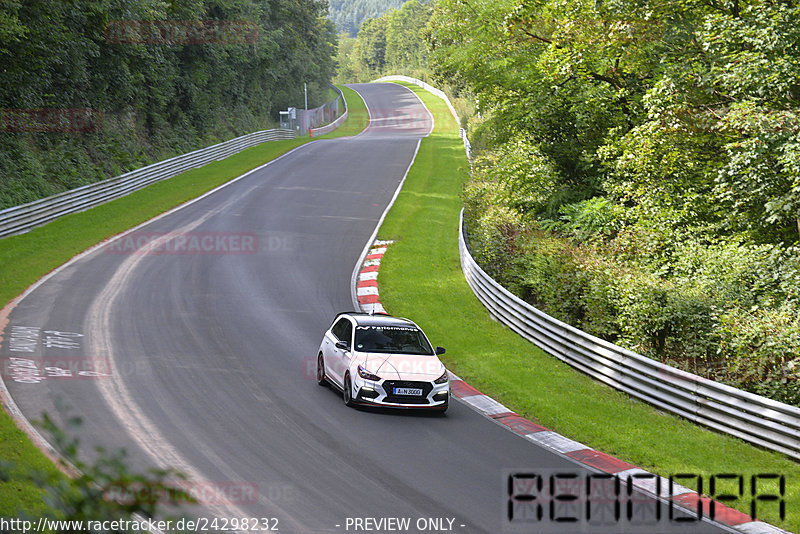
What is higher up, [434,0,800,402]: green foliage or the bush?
[434,0,800,402]: green foliage

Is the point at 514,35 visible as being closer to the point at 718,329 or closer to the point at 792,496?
the point at 718,329

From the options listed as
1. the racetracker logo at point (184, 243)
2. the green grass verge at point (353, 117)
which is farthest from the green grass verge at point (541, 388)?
the green grass verge at point (353, 117)

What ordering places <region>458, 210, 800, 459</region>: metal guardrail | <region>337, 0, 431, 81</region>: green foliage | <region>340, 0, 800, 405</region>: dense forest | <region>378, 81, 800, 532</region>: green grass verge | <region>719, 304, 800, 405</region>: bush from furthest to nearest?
<region>337, 0, 431, 81</region>: green foliage
<region>340, 0, 800, 405</region>: dense forest
<region>719, 304, 800, 405</region>: bush
<region>458, 210, 800, 459</region>: metal guardrail
<region>378, 81, 800, 532</region>: green grass verge

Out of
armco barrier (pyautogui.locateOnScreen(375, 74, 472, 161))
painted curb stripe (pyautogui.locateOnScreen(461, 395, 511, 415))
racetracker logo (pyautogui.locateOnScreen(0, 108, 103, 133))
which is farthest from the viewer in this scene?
armco barrier (pyautogui.locateOnScreen(375, 74, 472, 161))

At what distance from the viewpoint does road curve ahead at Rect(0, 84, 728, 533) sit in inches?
382

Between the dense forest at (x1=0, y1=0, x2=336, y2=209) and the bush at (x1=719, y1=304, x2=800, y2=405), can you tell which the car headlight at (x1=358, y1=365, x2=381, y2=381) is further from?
the dense forest at (x1=0, y1=0, x2=336, y2=209)

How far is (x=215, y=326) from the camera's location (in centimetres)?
1806

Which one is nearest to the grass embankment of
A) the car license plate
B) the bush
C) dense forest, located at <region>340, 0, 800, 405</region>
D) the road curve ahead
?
the road curve ahead

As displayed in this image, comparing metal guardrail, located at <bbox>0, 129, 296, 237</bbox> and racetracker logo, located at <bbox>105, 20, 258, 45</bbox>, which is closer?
metal guardrail, located at <bbox>0, 129, 296, 237</bbox>

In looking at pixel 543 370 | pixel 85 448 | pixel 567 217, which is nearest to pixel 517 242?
pixel 567 217

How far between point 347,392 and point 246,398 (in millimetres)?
1808

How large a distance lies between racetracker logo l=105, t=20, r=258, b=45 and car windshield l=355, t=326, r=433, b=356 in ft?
87.1

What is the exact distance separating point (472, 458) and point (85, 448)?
5659mm

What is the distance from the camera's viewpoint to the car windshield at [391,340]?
565 inches
